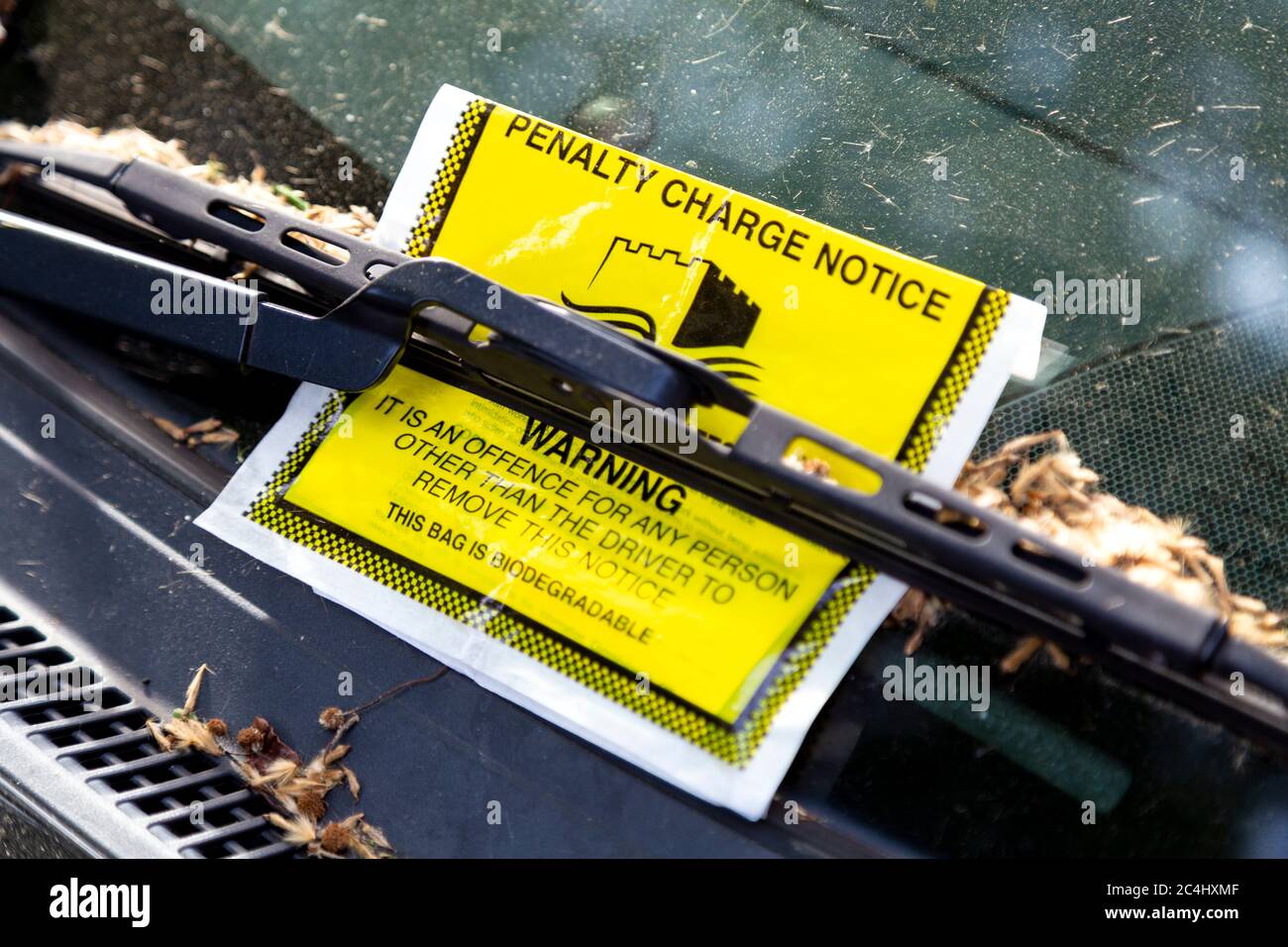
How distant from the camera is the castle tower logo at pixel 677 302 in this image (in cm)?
169

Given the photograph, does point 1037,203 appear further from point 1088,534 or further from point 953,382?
point 1088,534

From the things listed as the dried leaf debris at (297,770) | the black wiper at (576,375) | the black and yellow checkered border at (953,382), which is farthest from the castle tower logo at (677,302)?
the dried leaf debris at (297,770)

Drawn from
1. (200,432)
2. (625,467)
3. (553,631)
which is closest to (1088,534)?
(625,467)

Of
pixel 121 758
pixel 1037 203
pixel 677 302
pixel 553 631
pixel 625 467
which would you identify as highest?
pixel 1037 203

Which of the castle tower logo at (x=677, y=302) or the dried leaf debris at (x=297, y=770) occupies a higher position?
the castle tower logo at (x=677, y=302)

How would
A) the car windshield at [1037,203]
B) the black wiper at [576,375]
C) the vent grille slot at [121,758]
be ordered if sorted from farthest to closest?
the vent grille slot at [121,758] → the car windshield at [1037,203] → the black wiper at [576,375]

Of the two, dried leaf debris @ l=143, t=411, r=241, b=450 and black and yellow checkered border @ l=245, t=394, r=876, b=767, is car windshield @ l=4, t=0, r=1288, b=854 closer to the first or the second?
black and yellow checkered border @ l=245, t=394, r=876, b=767

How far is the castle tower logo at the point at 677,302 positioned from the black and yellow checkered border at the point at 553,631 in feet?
1.27

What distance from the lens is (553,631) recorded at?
1.69 m

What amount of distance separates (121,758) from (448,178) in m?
1.08

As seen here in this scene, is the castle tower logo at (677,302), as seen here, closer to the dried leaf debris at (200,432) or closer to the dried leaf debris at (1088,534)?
the dried leaf debris at (1088,534)

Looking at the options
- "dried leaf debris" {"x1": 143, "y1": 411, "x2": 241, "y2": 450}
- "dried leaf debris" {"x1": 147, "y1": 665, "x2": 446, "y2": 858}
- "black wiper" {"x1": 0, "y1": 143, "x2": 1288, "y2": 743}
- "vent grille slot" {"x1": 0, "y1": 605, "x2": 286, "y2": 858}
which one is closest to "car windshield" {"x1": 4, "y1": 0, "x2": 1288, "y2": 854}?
"black wiper" {"x1": 0, "y1": 143, "x2": 1288, "y2": 743}

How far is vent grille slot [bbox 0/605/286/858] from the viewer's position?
5.39 ft
